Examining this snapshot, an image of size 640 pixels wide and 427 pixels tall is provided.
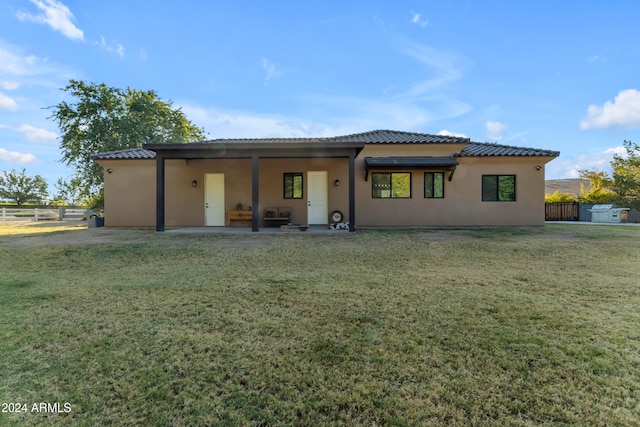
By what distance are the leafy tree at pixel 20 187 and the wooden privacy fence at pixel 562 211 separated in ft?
170

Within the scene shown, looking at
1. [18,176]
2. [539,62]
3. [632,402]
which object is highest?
[539,62]

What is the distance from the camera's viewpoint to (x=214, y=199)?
1295 cm

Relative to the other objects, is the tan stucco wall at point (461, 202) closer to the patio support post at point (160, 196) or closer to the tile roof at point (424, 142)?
the tile roof at point (424, 142)

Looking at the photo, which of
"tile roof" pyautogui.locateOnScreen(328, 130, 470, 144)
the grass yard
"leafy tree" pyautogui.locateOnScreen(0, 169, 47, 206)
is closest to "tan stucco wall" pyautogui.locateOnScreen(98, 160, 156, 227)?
the grass yard

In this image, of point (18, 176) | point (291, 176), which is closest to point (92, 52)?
point (291, 176)

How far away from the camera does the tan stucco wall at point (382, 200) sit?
12.7m

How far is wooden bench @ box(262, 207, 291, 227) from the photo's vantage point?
12.2m

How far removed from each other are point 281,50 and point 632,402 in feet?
50.7

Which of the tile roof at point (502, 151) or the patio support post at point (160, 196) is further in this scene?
the tile roof at point (502, 151)

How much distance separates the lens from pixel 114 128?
22781 millimetres

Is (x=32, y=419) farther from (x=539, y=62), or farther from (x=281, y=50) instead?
(x=539, y=62)

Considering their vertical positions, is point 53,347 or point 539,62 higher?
point 539,62

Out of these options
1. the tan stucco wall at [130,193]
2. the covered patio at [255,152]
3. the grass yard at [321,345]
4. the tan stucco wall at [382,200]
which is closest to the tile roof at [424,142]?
the tan stucco wall at [382,200]

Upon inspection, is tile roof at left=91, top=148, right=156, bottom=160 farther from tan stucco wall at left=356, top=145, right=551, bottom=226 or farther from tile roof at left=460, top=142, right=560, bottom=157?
tile roof at left=460, top=142, right=560, bottom=157
